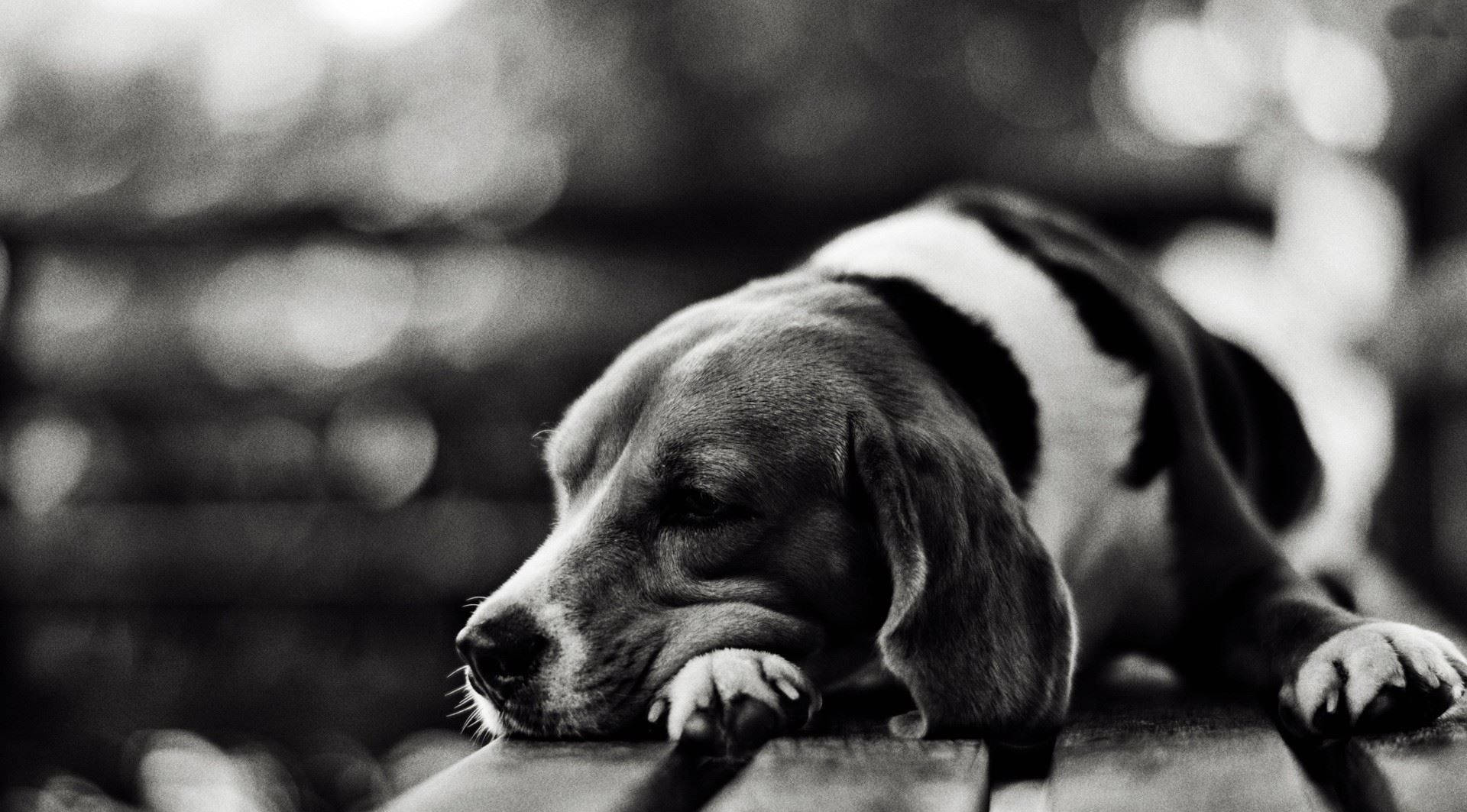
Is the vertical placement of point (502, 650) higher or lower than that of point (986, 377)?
lower

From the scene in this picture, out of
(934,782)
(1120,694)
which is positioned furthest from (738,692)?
(1120,694)

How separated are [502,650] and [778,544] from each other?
44cm

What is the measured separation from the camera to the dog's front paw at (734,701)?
5.95ft

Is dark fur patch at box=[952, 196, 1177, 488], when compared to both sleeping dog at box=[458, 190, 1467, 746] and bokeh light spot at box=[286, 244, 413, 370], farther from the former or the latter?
bokeh light spot at box=[286, 244, 413, 370]

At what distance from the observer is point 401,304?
7.22 metres

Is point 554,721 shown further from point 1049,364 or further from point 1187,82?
point 1187,82

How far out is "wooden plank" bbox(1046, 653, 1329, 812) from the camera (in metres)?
1.41

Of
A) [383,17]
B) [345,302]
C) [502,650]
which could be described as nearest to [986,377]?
[502,650]

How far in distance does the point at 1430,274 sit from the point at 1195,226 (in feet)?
2.99

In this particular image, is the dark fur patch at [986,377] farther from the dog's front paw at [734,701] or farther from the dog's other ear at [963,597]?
the dog's front paw at [734,701]

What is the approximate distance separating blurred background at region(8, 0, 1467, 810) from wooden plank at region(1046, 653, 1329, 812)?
3660 mm

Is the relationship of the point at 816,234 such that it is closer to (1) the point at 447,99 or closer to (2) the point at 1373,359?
(2) the point at 1373,359

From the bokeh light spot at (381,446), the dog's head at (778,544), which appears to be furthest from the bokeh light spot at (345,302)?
the dog's head at (778,544)

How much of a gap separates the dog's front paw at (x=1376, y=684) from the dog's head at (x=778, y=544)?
31cm
